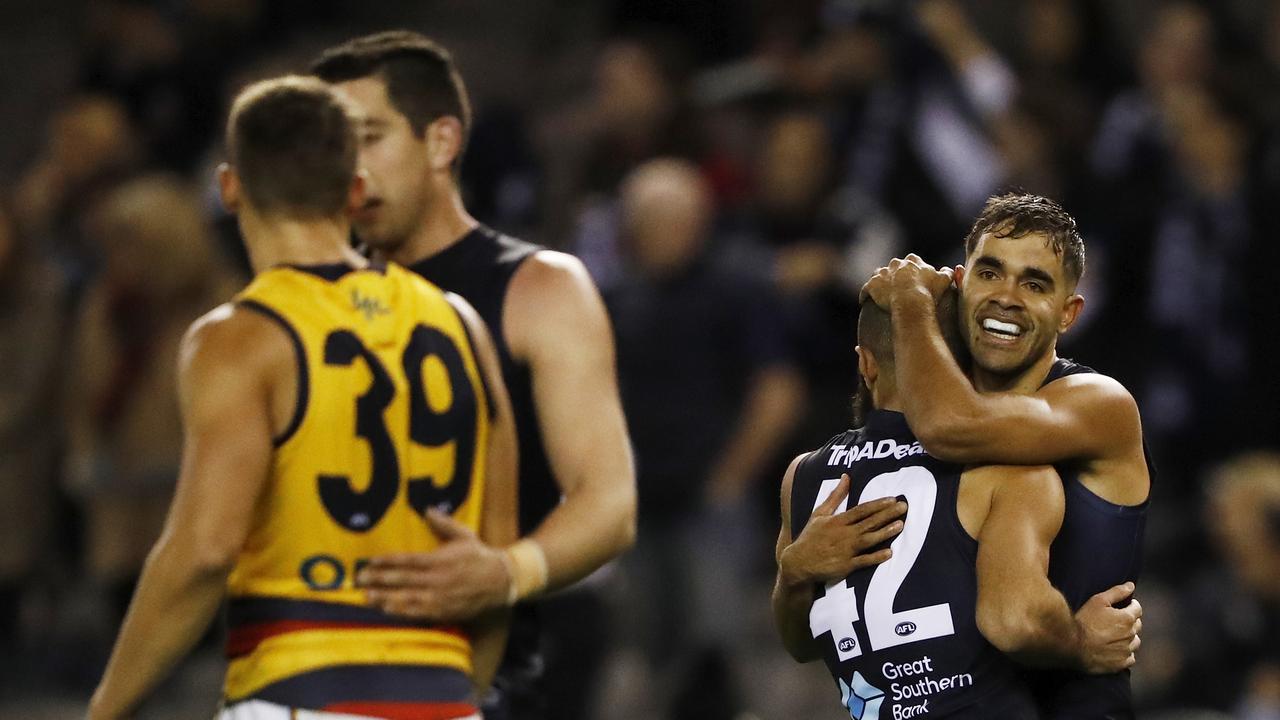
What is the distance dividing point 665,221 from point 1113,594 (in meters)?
5.08

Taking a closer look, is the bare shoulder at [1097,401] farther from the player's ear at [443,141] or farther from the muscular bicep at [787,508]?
the player's ear at [443,141]

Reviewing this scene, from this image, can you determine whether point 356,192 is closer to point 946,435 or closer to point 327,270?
point 327,270

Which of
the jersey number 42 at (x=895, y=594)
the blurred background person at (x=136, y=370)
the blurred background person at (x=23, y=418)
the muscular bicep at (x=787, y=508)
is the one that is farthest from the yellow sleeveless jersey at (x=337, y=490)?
the blurred background person at (x=23, y=418)

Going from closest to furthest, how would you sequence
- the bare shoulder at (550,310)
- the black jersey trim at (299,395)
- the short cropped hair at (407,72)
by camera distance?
the black jersey trim at (299,395) < the bare shoulder at (550,310) < the short cropped hair at (407,72)

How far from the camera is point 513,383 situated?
480cm

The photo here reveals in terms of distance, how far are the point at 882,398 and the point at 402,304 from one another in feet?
3.44

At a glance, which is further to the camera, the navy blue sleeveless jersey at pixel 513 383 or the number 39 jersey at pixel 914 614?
the navy blue sleeveless jersey at pixel 513 383

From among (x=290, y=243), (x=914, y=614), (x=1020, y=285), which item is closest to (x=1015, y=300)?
(x=1020, y=285)

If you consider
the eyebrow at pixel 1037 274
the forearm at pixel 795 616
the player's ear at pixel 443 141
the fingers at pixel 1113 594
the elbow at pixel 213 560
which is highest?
the player's ear at pixel 443 141

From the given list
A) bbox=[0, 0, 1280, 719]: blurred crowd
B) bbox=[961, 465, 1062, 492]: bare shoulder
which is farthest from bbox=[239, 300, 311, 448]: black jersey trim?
bbox=[0, 0, 1280, 719]: blurred crowd

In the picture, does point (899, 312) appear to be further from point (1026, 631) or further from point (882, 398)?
point (1026, 631)

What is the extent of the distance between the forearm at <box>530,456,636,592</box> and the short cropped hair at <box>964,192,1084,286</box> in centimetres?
118

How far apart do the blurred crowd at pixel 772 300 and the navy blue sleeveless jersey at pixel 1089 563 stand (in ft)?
12.1

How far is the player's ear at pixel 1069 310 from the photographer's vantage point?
3850mm
